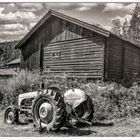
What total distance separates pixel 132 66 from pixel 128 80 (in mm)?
2733

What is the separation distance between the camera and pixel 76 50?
14805 millimetres

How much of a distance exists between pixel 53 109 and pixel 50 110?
24cm

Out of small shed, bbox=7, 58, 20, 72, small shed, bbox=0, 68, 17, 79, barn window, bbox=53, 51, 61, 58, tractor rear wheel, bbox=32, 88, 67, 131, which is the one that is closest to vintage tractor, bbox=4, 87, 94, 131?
tractor rear wheel, bbox=32, 88, 67, 131

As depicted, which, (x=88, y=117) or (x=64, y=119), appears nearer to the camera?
(x=64, y=119)

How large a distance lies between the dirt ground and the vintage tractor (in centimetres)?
24

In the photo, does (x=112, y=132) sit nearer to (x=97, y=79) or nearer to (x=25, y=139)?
(x=25, y=139)

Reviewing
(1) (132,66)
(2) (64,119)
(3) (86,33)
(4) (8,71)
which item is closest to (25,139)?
(2) (64,119)

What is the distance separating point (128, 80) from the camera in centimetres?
1445

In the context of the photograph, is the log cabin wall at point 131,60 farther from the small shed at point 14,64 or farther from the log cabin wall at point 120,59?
the small shed at point 14,64

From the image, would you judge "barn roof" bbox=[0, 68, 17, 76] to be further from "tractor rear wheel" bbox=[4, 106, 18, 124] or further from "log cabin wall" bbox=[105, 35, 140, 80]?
"tractor rear wheel" bbox=[4, 106, 18, 124]

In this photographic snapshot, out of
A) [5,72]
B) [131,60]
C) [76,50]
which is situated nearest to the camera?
[76,50]

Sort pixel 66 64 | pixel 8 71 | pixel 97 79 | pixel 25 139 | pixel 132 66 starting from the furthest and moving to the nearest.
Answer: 1. pixel 8 71
2. pixel 132 66
3. pixel 66 64
4. pixel 97 79
5. pixel 25 139

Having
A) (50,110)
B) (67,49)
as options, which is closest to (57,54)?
(67,49)

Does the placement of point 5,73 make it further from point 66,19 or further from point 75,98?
point 75,98
